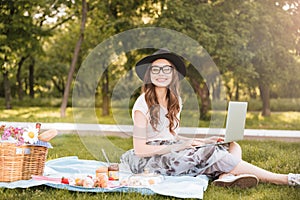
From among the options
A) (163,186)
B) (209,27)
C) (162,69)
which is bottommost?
(163,186)

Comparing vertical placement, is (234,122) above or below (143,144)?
above

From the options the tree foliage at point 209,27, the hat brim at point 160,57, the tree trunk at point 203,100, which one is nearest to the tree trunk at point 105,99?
the tree foliage at point 209,27

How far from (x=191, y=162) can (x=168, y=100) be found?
542mm

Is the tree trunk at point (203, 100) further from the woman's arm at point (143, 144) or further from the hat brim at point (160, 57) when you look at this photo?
the woman's arm at point (143, 144)

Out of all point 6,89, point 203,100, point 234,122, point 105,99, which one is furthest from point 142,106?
point 6,89

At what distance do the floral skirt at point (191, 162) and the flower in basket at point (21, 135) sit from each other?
861 mm

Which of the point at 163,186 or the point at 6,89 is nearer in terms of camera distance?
the point at 163,186

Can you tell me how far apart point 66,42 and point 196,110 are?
49.8ft

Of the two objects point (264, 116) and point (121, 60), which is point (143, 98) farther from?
point (264, 116)

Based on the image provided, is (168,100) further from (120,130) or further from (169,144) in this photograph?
(120,130)

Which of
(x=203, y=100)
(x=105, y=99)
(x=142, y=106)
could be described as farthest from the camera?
(x=105, y=99)

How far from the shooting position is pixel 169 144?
12.4 feet

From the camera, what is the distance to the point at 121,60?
731cm

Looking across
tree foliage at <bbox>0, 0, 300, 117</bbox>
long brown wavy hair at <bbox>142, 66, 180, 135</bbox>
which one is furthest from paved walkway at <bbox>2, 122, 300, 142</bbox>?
tree foliage at <bbox>0, 0, 300, 117</bbox>
